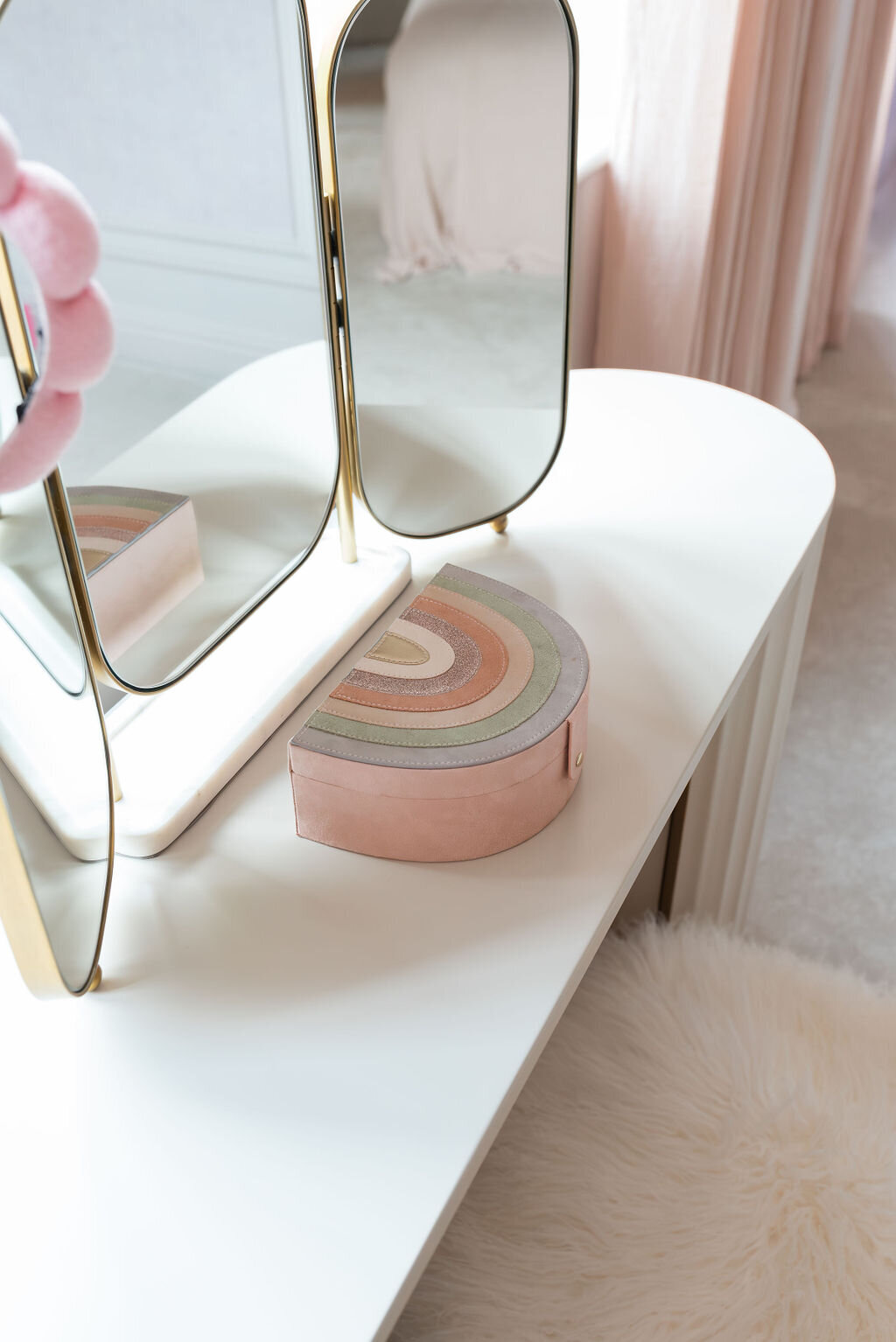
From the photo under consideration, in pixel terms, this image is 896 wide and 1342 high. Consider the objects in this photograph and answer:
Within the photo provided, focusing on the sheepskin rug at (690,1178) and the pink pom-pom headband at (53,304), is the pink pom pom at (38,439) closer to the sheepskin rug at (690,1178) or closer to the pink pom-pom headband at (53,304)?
the pink pom-pom headband at (53,304)

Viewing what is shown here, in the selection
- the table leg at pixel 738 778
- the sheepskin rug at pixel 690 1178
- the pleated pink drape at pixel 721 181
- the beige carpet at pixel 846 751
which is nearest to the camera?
the sheepskin rug at pixel 690 1178

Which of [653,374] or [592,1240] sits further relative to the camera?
[653,374]

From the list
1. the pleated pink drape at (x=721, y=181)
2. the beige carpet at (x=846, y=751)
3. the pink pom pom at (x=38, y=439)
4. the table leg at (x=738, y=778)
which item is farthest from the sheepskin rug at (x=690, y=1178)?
the pleated pink drape at (x=721, y=181)

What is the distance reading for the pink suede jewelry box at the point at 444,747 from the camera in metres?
0.54

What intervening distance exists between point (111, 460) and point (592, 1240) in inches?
19.1

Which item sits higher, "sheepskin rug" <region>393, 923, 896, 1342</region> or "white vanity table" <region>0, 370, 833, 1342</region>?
"white vanity table" <region>0, 370, 833, 1342</region>

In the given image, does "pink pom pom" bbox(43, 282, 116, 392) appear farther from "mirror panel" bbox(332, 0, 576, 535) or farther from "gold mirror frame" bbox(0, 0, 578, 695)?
"mirror panel" bbox(332, 0, 576, 535)

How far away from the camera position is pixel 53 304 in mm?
370

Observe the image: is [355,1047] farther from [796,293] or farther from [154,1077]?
[796,293]

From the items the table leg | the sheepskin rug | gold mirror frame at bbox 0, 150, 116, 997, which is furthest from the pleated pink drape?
gold mirror frame at bbox 0, 150, 116, 997

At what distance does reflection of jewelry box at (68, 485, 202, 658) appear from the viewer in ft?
1.65

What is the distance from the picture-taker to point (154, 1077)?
47 centimetres

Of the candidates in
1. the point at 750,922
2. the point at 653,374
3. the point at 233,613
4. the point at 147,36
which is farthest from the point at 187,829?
the point at 750,922

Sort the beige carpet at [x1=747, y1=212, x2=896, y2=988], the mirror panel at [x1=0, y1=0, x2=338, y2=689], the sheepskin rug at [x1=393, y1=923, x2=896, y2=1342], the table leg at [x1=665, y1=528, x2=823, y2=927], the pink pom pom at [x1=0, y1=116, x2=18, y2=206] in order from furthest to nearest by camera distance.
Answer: the beige carpet at [x1=747, y1=212, x2=896, y2=988] → the table leg at [x1=665, y1=528, x2=823, y2=927] → the sheepskin rug at [x1=393, y1=923, x2=896, y2=1342] → the mirror panel at [x1=0, y1=0, x2=338, y2=689] → the pink pom pom at [x1=0, y1=116, x2=18, y2=206]
